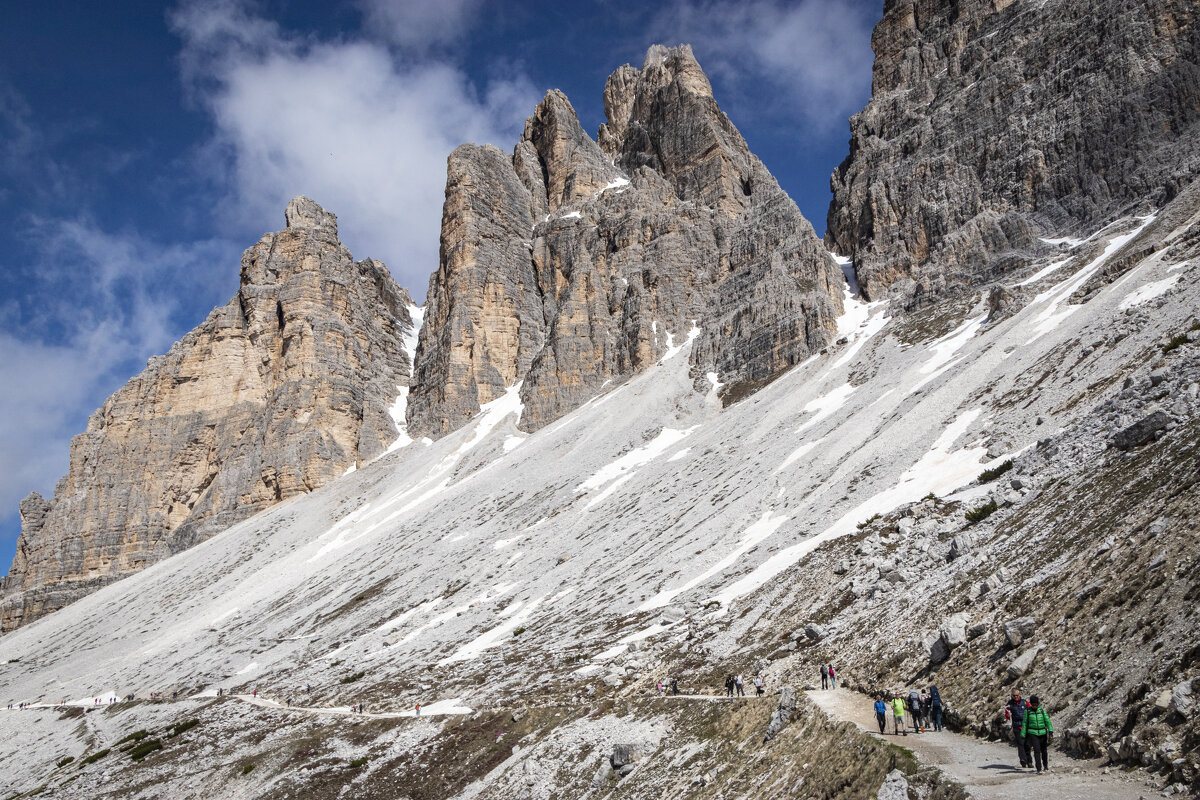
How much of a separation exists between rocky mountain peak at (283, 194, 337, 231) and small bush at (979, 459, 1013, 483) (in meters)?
131

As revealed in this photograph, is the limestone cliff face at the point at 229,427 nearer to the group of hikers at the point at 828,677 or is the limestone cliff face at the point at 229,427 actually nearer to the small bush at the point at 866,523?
the small bush at the point at 866,523

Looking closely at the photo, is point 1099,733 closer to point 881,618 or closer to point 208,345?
point 881,618

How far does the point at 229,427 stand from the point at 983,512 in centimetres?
12176

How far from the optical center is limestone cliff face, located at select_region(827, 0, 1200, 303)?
74.2 meters

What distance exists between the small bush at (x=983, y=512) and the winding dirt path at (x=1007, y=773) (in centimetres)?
1325

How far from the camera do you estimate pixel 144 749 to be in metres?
39.3

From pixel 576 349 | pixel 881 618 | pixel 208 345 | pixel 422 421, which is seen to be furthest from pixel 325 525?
pixel 881 618

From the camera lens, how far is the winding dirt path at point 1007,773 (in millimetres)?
9609

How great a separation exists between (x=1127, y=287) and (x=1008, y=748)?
1750 inches

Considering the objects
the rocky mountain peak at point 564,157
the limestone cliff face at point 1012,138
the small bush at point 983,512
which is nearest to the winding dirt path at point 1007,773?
the small bush at point 983,512

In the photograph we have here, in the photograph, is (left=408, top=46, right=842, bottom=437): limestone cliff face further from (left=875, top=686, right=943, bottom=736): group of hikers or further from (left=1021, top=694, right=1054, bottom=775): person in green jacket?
(left=1021, top=694, right=1054, bottom=775): person in green jacket

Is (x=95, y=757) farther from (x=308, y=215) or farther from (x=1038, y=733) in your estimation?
(x=308, y=215)

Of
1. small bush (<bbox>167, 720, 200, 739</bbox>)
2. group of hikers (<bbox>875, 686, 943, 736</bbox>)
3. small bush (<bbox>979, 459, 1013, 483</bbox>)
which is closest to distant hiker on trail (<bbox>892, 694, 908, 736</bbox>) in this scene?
group of hikers (<bbox>875, 686, 943, 736</bbox>)

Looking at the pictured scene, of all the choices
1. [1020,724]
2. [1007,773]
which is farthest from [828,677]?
[1007,773]
